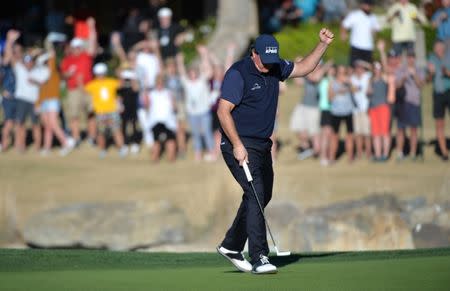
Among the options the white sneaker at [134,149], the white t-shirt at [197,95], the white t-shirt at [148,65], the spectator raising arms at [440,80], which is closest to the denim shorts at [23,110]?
the white sneaker at [134,149]

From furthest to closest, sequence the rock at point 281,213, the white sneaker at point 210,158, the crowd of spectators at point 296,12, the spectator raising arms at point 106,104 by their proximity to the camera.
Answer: the crowd of spectators at point 296,12, the spectator raising arms at point 106,104, the white sneaker at point 210,158, the rock at point 281,213

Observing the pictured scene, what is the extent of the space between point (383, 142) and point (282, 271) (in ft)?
36.9

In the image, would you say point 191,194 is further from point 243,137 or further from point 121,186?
point 243,137

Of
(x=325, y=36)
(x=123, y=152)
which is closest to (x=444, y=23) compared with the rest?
(x=123, y=152)

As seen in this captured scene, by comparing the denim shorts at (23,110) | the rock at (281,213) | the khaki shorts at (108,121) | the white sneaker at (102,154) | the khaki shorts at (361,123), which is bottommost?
the rock at (281,213)

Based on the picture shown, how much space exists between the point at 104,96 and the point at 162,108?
135 centimetres

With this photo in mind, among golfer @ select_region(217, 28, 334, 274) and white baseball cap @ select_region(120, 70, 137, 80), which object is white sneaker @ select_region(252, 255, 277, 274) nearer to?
golfer @ select_region(217, 28, 334, 274)

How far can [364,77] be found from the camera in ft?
67.5

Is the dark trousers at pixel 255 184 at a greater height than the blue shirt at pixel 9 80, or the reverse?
the blue shirt at pixel 9 80

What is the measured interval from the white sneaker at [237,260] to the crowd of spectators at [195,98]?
10.3m

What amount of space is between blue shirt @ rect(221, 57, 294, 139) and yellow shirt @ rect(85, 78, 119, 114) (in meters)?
12.3

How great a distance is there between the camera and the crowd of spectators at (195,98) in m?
20.4

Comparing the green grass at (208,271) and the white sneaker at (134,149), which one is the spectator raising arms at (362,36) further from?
the green grass at (208,271)

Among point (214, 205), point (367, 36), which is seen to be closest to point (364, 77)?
point (367, 36)
